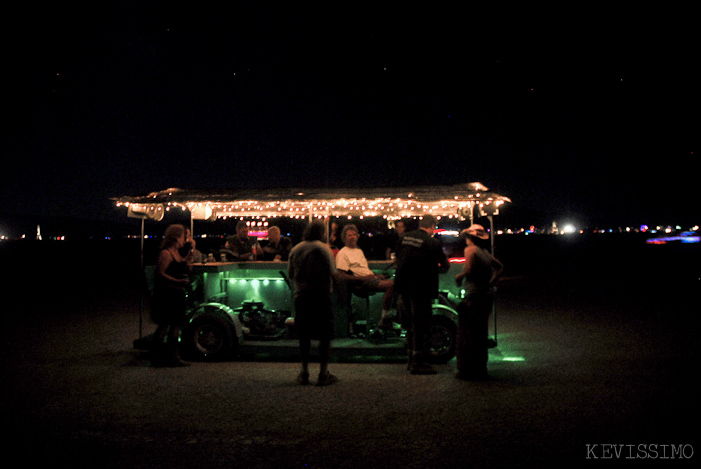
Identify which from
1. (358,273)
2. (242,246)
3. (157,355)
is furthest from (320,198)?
(157,355)

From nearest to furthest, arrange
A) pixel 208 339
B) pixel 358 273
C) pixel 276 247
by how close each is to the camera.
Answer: pixel 208 339
pixel 358 273
pixel 276 247

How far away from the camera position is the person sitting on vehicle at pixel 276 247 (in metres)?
10.2

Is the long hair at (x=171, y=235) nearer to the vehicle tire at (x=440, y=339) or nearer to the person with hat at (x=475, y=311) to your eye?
the vehicle tire at (x=440, y=339)

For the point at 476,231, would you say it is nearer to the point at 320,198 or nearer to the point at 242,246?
the point at 320,198

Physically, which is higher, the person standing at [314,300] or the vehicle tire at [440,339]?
the person standing at [314,300]

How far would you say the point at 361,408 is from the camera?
5.41 m

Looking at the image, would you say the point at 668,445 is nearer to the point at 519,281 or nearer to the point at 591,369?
the point at 591,369

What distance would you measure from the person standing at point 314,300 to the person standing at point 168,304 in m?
2.06

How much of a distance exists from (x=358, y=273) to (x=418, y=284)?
165 centimetres

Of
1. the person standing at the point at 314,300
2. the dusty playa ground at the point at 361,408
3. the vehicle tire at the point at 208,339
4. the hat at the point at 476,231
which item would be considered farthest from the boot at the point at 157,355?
the hat at the point at 476,231

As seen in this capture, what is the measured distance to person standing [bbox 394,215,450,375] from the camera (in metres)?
6.86

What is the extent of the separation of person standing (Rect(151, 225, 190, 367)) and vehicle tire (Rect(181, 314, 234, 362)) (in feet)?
1.17

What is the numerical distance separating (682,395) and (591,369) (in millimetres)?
1456

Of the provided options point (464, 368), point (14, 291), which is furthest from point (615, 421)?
point (14, 291)
